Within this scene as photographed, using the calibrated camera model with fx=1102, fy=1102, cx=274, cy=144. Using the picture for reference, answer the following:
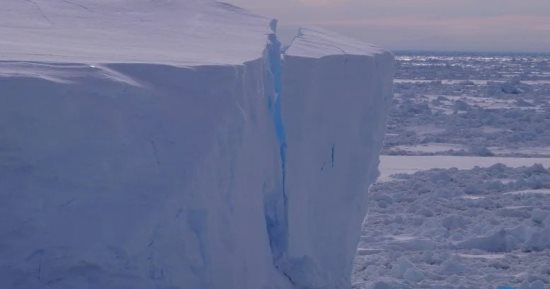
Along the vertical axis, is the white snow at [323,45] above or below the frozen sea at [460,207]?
above

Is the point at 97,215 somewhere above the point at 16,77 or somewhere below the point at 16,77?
below

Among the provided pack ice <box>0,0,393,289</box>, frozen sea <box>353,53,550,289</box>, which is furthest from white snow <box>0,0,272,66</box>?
frozen sea <box>353,53,550,289</box>

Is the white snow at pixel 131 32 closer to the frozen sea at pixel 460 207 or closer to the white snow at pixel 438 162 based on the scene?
the frozen sea at pixel 460 207

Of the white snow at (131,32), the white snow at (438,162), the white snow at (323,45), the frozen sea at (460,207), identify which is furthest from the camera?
the white snow at (438,162)

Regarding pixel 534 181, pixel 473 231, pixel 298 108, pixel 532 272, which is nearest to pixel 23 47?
pixel 298 108

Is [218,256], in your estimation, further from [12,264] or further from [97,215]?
[12,264]

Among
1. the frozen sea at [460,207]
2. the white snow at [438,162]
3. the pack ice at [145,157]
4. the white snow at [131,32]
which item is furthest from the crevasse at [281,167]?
the white snow at [438,162]
